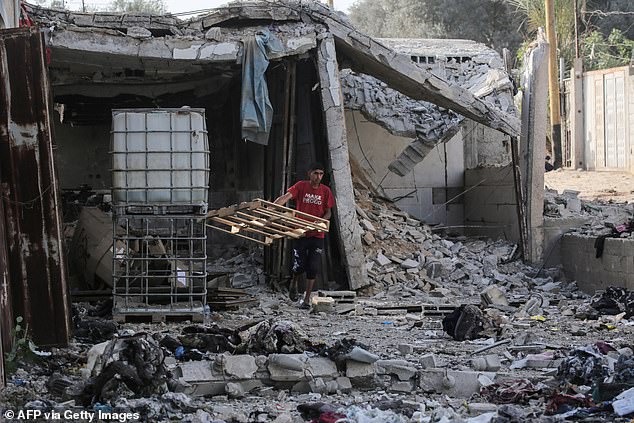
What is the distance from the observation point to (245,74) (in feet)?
44.4

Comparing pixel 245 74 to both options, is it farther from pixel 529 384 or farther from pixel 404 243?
pixel 529 384

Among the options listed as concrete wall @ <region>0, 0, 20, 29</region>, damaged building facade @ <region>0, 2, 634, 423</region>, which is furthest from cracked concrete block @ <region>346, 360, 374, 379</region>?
concrete wall @ <region>0, 0, 20, 29</region>

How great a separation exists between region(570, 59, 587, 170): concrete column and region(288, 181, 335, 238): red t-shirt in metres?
14.2

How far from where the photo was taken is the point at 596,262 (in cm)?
1384

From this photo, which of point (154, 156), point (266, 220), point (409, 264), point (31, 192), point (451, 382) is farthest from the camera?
point (409, 264)

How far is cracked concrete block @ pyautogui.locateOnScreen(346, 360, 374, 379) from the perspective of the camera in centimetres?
741

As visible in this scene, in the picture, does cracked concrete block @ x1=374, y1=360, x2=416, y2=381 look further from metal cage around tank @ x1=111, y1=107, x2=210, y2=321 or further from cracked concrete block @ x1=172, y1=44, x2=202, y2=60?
cracked concrete block @ x1=172, y1=44, x2=202, y2=60

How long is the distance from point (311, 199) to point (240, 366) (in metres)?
5.25

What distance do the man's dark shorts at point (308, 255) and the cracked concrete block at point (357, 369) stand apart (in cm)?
506

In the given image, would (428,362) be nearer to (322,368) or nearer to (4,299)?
(322,368)

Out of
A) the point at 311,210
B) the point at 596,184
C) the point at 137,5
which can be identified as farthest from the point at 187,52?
the point at 137,5

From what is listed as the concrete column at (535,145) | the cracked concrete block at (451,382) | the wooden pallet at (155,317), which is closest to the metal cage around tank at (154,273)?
the wooden pallet at (155,317)

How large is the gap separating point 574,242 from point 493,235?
2509 millimetres

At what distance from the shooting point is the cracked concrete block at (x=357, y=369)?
24.3 feet
